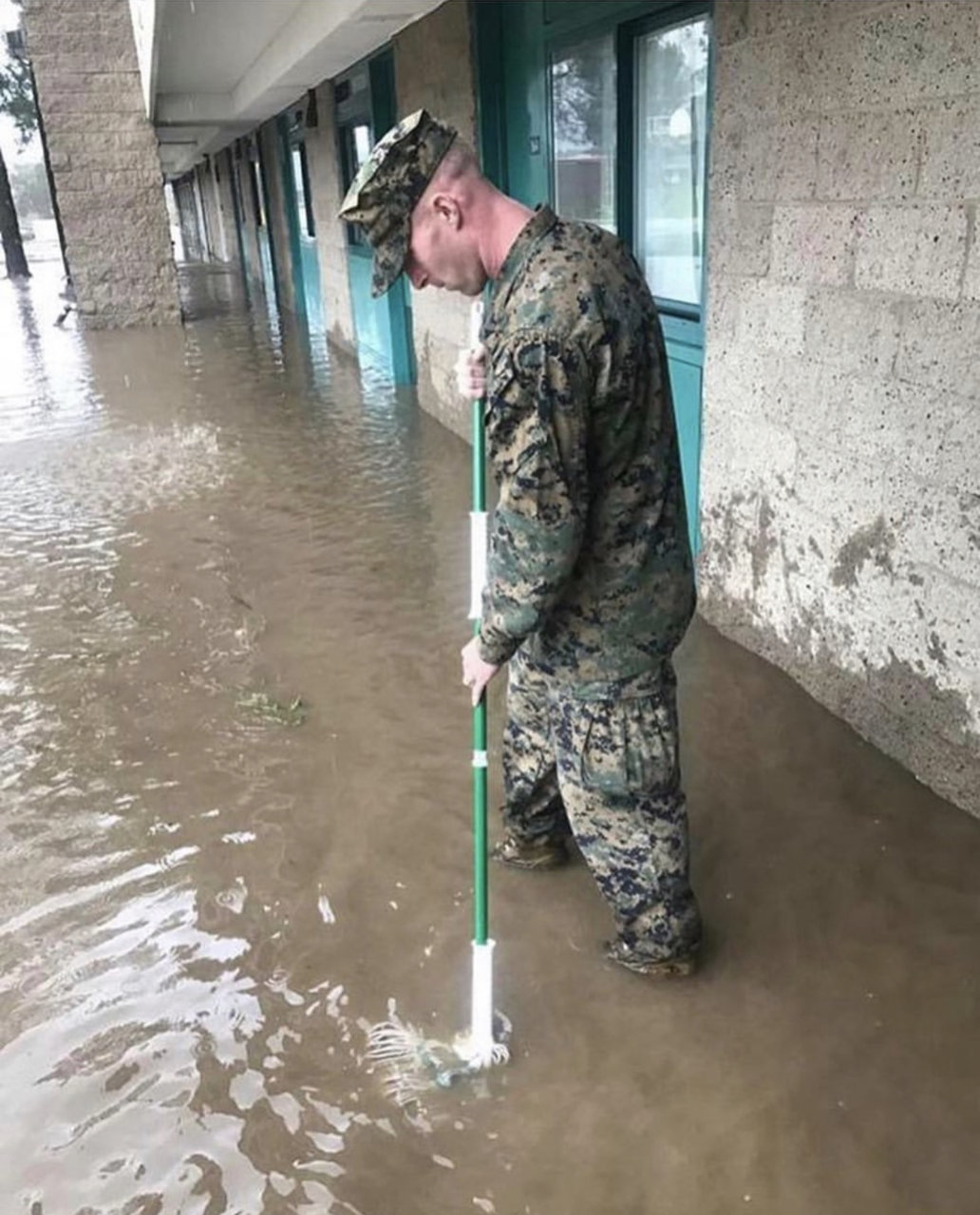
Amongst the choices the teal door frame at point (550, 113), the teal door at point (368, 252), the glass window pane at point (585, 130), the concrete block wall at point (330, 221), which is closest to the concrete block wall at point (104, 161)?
the concrete block wall at point (330, 221)

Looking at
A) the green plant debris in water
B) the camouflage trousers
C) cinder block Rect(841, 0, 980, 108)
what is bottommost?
the green plant debris in water

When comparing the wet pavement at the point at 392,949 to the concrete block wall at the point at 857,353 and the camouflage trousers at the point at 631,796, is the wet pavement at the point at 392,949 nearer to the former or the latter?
the camouflage trousers at the point at 631,796

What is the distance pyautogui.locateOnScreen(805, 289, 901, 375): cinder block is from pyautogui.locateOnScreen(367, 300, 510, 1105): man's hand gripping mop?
1.23 meters

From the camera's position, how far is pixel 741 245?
3488mm

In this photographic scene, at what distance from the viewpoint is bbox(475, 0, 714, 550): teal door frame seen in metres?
4.07

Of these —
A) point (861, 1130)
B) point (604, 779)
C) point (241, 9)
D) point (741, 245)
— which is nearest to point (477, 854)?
point (604, 779)

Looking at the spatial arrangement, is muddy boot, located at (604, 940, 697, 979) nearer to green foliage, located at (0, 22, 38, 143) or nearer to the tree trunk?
the tree trunk

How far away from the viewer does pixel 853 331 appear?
9.87ft

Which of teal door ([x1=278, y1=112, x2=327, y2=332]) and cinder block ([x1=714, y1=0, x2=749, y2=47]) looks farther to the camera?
teal door ([x1=278, y1=112, x2=327, y2=332])

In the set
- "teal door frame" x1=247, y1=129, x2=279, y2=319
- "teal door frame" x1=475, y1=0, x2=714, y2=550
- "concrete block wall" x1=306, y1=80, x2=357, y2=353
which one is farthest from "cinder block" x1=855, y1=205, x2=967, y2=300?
"teal door frame" x1=247, y1=129, x2=279, y2=319

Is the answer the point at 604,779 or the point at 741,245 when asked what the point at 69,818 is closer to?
the point at 604,779

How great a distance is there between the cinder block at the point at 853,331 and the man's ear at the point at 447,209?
58.4 inches

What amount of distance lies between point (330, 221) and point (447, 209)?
9.57 m

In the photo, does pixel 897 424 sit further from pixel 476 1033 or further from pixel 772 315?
pixel 476 1033
